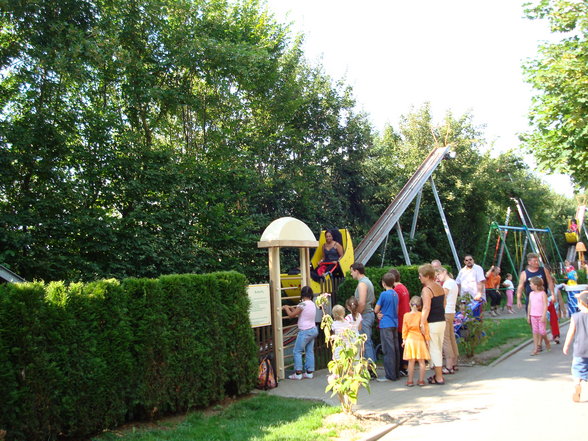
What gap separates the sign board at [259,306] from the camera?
8.91m

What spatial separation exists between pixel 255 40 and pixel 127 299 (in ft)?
49.3

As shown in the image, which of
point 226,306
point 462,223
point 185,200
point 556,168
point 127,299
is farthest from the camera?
point 462,223

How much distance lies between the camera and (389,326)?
9203 millimetres

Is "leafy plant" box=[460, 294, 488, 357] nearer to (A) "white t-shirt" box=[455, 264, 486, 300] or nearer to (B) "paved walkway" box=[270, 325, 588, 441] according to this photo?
(B) "paved walkway" box=[270, 325, 588, 441]

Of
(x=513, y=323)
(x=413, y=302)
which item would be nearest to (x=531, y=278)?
(x=413, y=302)

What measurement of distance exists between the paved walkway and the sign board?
112 centimetres

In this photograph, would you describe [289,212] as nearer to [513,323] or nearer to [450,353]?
[513,323]

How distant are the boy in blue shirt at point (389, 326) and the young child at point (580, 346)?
2.90 m

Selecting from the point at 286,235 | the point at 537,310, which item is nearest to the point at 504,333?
the point at 537,310

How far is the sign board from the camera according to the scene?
891 centimetres

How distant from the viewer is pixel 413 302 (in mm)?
8852

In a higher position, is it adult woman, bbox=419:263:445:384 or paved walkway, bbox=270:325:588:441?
adult woman, bbox=419:263:445:384

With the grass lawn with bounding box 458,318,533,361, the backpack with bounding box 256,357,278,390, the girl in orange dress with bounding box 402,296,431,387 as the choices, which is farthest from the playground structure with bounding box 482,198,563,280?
the backpack with bounding box 256,357,278,390

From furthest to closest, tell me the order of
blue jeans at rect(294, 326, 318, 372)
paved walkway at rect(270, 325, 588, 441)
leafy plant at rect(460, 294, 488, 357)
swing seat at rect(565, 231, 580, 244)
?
1. swing seat at rect(565, 231, 580, 244)
2. leafy plant at rect(460, 294, 488, 357)
3. blue jeans at rect(294, 326, 318, 372)
4. paved walkway at rect(270, 325, 588, 441)
